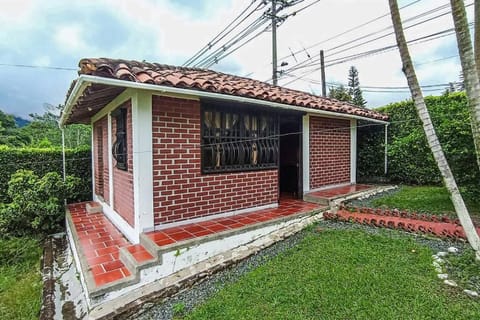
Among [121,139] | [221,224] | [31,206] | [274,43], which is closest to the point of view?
[221,224]

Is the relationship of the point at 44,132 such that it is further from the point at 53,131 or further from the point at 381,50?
the point at 381,50

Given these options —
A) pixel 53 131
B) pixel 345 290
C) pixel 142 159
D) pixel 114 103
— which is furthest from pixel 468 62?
pixel 53 131

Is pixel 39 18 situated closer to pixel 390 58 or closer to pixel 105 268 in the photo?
pixel 105 268

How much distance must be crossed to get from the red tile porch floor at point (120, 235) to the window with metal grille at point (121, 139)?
1406mm

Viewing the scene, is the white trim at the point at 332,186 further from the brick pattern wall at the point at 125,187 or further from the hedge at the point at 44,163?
the hedge at the point at 44,163

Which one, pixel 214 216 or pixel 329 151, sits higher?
pixel 329 151

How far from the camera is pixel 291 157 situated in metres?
8.44

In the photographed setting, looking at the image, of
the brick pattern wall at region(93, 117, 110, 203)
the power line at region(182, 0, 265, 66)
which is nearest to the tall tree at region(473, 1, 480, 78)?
the brick pattern wall at region(93, 117, 110, 203)

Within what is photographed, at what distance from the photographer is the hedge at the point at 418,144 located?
18.6 ft

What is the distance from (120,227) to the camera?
5363 mm

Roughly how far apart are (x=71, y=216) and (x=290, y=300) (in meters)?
6.25

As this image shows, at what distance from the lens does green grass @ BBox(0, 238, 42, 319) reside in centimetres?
358

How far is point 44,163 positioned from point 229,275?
800 cm

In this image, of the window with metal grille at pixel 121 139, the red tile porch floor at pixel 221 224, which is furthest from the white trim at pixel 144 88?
the red tile porch floor at pixel 221 224
